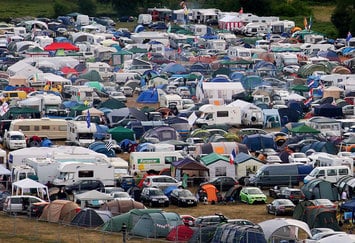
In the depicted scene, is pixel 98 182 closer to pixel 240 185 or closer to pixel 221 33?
pixel 240 185

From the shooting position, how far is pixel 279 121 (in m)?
38.2

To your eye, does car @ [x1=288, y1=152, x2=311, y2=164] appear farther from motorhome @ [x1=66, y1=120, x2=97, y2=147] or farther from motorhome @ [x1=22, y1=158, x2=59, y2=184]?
motorhome @ [x1=66, y1=120, x2=97, y2=147]

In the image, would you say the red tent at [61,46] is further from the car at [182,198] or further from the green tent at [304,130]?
the car at [182,198]

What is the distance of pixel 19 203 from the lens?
2552cm

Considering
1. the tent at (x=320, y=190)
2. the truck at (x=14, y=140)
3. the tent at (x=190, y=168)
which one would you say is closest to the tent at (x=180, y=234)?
the tent at (x=320, y=190)

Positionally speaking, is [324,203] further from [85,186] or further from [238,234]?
[85,186]

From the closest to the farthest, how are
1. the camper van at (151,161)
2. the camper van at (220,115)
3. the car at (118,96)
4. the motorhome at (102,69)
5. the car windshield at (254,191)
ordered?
the car windshield at (254,191) < the camper van at (151,161) < the camper van at (220,115) < the car at (118,96) < the motorhome at (102,69)

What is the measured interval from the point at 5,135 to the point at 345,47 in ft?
86.8

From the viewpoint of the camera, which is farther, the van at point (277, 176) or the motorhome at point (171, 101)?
the motorhome at point (171, 101)

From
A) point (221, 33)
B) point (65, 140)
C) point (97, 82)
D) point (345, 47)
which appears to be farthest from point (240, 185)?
point (221, 33)

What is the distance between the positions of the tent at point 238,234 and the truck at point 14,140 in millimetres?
12715

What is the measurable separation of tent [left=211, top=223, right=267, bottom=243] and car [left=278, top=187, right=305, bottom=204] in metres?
5.22

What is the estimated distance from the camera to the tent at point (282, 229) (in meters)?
21.9

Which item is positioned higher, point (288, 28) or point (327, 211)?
point (288, 28)
